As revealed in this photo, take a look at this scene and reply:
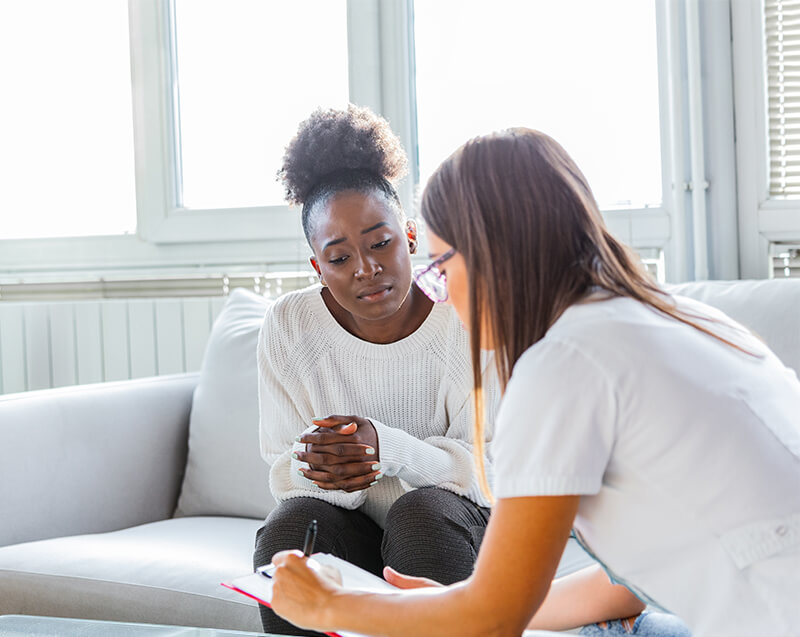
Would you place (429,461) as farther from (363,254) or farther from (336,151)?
(336,151)

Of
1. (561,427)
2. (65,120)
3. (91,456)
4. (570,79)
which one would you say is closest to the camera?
(561,427)

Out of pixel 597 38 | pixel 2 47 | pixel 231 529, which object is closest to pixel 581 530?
pixel 231 529

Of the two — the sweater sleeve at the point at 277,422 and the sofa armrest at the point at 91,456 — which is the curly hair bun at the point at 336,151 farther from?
the sofa armrest at the point at 91,456

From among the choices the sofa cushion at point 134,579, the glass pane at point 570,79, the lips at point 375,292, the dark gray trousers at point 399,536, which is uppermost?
the glass pane at point 570,79

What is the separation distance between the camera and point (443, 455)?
1579 mm

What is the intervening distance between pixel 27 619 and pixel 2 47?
2178 mm

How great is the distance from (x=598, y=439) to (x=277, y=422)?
38.8 inches

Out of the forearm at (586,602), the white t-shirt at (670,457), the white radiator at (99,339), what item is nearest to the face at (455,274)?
the white t-shirt at (670,457)

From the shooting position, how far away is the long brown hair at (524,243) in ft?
2.83

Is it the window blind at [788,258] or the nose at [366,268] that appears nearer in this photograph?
the nose at [366,268]

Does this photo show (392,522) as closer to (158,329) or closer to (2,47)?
(158,329)

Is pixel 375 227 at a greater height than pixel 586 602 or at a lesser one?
greater

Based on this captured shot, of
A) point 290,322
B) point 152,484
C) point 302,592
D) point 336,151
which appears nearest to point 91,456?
point 152,484

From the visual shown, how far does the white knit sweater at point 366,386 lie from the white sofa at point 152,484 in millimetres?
231
